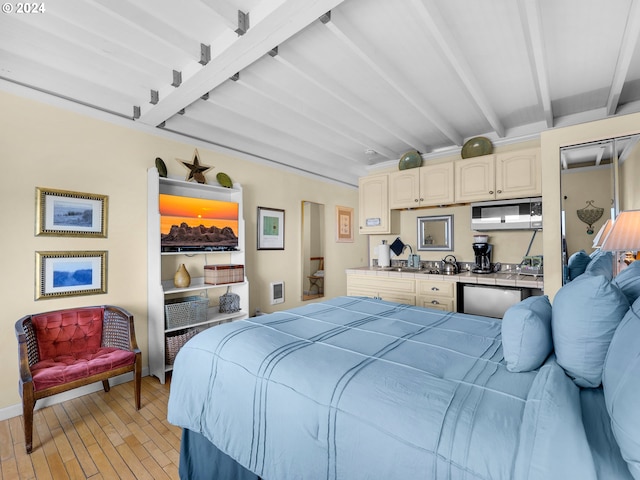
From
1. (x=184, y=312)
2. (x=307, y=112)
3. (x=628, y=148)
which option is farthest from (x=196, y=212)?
(x=628, y=148)

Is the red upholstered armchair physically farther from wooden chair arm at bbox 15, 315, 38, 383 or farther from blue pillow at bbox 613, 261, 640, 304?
blue pillow at bbox 613, 261, 640, 304

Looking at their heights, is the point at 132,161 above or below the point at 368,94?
below

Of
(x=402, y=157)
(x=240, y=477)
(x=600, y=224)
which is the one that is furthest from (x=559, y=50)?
(x=240, y=477)

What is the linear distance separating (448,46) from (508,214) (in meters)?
2.24

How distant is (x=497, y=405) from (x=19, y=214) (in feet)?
10.9

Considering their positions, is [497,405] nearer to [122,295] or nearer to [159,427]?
[159,427]

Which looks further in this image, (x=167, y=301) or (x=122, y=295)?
(x=167, y=301)

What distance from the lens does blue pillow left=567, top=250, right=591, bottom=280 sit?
247 centimetres

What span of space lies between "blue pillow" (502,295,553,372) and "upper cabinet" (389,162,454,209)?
9.33 feet

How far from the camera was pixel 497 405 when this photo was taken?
3.12 ft

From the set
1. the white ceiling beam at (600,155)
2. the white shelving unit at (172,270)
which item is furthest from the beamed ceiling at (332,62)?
the white shelving unit at (172,270)

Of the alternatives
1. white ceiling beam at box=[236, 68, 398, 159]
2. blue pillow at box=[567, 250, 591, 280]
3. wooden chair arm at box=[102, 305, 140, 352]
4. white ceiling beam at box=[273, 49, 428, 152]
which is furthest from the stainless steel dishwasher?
wooden chair arm at box=[102, 305, 140, 352]

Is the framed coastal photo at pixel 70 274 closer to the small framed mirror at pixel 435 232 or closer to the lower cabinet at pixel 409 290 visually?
the lower cabinet at pixel 409 290

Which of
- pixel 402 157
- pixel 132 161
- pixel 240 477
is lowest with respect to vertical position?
pixel 240 477
